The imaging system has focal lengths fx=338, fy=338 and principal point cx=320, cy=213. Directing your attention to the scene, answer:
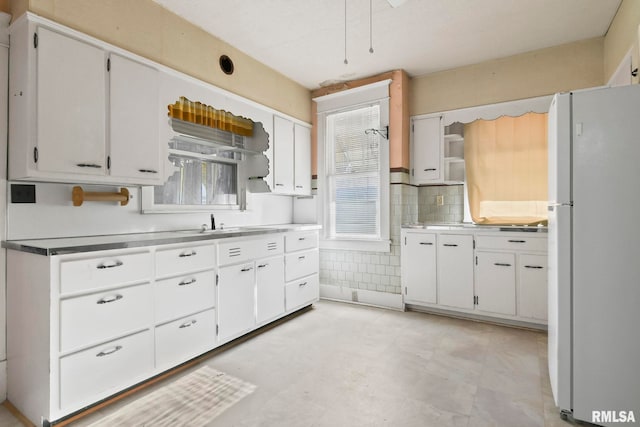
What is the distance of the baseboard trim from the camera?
4059 mm

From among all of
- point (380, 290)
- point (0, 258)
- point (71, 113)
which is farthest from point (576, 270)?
point (0, 258)

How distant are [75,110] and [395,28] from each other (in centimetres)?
269

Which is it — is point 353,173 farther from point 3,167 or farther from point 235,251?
point 3,167

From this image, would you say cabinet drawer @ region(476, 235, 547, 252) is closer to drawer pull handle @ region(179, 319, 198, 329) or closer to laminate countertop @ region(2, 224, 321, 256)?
laminate countertop @ region(2, 224, 321, 256)

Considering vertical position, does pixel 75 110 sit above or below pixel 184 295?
above

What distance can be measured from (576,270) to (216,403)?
7.35 feet

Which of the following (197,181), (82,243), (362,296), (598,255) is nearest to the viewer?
(598,255)

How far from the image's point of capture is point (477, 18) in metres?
2.98

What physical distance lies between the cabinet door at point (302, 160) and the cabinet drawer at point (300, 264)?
877 mm

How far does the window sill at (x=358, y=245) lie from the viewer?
13.5ft

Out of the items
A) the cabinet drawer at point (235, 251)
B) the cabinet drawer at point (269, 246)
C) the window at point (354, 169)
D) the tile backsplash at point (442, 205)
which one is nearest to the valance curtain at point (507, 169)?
the tile backsplash at point (442, 205)

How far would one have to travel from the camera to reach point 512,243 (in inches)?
134

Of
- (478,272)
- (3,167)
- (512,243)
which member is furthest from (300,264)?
(3,167)

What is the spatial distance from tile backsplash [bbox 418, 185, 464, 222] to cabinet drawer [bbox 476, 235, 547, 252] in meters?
0.73
